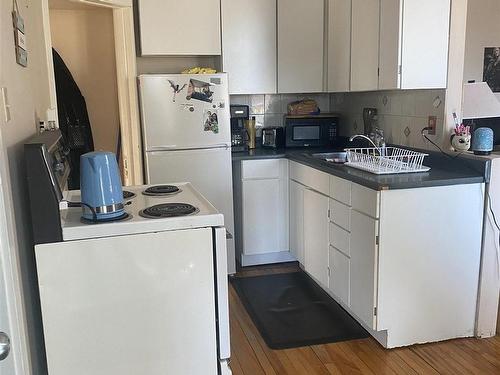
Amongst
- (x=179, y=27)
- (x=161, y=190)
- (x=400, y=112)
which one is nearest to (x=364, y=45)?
(x=400, y=112)

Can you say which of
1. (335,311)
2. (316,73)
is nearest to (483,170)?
(335,311)

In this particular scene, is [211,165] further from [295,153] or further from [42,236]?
[42,236]

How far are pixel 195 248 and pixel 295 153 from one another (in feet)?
7.52

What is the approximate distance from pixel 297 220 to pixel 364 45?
137cm

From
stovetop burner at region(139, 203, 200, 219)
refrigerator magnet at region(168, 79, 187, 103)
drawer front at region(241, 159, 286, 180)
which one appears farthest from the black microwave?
stovetop burner at region(139, 203, 200, 219)

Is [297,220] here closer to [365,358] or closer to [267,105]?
[267,105]

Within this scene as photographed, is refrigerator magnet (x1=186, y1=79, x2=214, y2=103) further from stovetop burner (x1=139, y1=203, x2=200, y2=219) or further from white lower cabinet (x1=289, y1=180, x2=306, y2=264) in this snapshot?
stovetop burner (x1=139, y1=203, x2=200, y2=219)

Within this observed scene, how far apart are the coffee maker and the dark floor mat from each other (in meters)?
1.14

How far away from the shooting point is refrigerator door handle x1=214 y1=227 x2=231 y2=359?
5.37ft

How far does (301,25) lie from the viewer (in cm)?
395

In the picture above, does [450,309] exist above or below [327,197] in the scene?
below

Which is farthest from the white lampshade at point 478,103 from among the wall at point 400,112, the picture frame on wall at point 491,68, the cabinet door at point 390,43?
the picture frame on wall at point 491,68

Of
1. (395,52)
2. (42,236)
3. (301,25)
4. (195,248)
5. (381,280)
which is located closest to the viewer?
(42,236)

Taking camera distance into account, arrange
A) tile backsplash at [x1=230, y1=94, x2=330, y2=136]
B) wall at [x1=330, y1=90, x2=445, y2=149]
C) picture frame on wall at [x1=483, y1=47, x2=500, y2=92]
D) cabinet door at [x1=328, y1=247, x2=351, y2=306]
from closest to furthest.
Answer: cabinet door at [x1=328, y1=247, x2=351, y2=306]
wall at [x1=330, y1=90, x2=445, y2=149]
tile backsplash at [x1=230, y1=94, x2=330, y2=136]
picture frame on wall at [x1=483, y1=47, x2=500, y2=92]
